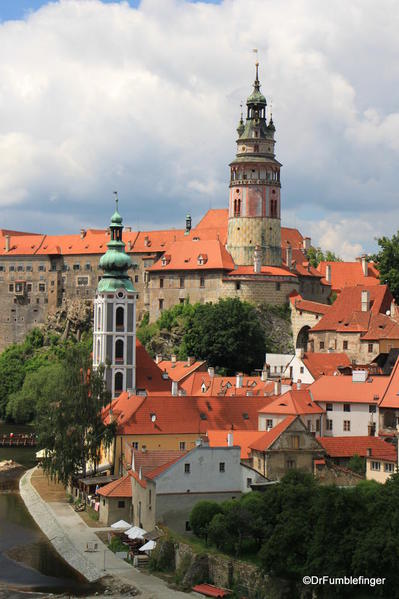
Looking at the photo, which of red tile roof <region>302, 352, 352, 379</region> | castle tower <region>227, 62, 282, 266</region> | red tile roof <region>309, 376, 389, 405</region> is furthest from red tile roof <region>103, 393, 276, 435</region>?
castle tower <region>227, 62, 282, 266</region>

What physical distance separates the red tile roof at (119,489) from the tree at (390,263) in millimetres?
45774

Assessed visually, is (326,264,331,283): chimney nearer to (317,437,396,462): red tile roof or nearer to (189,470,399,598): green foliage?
(317,437,396,462): red tile roof

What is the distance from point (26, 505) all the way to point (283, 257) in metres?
46.7

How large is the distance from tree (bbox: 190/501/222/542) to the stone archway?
4954 centimetres

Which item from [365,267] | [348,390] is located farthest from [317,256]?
[348,390]

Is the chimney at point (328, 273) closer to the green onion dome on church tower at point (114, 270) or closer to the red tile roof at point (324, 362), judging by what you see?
the red tile roof at point (324, 362)

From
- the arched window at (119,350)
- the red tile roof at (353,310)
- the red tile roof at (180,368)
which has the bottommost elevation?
the red tile roof at (180,368)

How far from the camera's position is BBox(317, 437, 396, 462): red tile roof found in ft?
181

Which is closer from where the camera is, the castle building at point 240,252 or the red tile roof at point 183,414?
the red tile roof at point 183,414

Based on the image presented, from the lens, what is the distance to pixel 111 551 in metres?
48.6

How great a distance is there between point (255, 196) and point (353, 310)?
16.0 metres

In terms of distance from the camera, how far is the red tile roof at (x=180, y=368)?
8325 cm

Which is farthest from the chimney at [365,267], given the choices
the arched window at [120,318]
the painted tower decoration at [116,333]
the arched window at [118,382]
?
the arched window at [118,382]

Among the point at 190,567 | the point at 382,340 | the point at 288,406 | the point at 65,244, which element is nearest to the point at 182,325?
the point at 382,340
